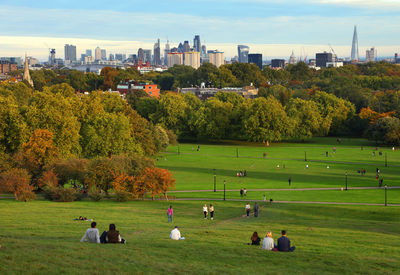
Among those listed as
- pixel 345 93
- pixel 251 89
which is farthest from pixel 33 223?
pixel 251 89

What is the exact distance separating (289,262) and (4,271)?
10554 millimetres

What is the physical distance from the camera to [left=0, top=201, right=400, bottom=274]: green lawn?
19.0 meters

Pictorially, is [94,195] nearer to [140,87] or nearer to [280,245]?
[280,245]

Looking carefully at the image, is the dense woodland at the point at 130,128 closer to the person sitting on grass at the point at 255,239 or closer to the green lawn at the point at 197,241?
the green lawn at the point at 197,241

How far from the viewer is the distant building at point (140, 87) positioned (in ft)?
586

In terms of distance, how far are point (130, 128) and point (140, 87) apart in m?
99.6

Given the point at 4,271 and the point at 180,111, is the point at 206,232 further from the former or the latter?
the point at 180,111

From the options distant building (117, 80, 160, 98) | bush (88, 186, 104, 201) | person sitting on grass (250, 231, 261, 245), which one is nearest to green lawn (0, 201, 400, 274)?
person sitting on grass (250, 231, 261, 245)

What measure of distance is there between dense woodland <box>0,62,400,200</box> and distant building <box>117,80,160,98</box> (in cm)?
3406

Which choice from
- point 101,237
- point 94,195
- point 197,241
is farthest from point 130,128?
point 101,237

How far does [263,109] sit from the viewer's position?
108 metres

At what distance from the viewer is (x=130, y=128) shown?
269 feet

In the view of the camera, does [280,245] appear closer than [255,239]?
Yes

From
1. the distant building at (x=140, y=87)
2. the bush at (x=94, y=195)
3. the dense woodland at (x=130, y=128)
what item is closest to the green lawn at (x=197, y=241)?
the bush at (x=94, y=195)
